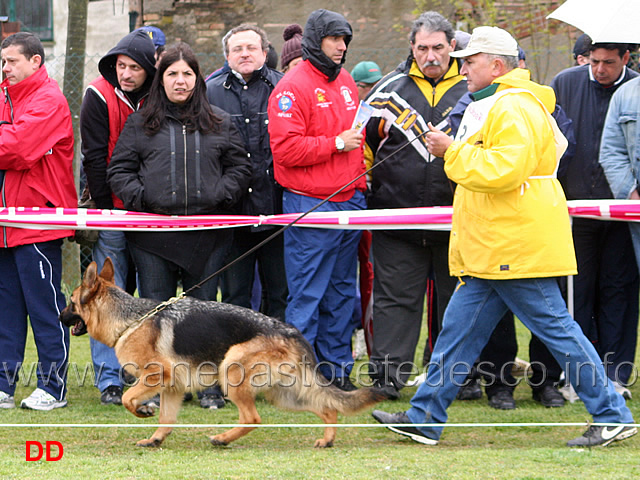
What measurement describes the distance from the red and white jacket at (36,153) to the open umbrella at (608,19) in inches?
132

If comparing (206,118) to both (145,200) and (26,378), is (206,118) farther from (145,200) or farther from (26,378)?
(26,378)

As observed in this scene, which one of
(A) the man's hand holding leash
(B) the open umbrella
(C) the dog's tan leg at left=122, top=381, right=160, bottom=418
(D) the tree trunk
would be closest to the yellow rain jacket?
(A) the man's hand holding leash

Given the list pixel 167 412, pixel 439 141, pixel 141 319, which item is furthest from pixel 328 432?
pixel 439 141

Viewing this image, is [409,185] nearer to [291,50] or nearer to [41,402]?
[291,50]

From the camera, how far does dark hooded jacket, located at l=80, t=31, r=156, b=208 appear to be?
20.7 feet

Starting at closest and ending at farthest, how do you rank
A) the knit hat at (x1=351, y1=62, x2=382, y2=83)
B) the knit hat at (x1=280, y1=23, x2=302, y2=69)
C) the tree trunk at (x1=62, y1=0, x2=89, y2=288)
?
the knit hat at (x1=280, y1=23, x2=302, y2=69) < the knit hat at (x1=351, y1=62, x2=382, y2=83) < the tree trunk at (x1=62, y1=0, x2=89, y2=288)

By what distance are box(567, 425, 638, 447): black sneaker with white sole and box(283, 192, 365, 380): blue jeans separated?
207 cm

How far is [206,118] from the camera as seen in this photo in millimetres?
6184

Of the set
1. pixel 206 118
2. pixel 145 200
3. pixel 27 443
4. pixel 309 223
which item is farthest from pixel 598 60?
pixel 27 443

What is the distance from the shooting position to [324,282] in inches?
257

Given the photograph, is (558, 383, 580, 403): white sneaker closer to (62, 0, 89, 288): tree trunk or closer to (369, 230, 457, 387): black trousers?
(369, 230, 457, 387): black trousers

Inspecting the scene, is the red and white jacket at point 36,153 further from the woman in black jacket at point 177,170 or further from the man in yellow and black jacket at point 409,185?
the man in yellow and black jacket at point 409,185

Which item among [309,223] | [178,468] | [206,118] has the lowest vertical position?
[178,468]

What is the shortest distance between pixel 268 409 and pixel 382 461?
5.57 ft
